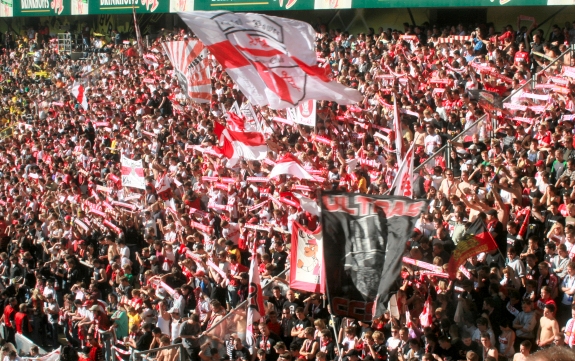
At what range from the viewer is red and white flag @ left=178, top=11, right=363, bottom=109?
12.3 m

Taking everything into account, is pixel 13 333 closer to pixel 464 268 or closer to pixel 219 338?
pixel 219 338

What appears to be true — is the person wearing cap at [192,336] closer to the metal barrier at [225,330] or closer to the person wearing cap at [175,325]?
the metal barrier at [225,330]

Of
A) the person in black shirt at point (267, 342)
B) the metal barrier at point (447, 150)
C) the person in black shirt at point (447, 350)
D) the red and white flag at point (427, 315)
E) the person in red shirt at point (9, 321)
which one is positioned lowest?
the person in red shirt at point (9, 321)

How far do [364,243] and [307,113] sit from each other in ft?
24.5

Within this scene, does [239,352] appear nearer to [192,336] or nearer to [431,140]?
[192,336]

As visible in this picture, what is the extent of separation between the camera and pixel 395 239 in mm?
7434

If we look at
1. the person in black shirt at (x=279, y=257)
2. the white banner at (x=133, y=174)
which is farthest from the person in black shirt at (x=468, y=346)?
the white banner at (x=133, y=174)

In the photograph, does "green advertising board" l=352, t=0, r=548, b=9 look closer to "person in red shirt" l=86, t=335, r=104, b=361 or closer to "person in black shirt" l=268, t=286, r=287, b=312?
"person in black shirt" l=268, t=286, r=287, b=312

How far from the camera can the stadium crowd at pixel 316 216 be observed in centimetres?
957

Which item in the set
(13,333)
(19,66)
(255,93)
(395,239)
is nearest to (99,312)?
(13,333)

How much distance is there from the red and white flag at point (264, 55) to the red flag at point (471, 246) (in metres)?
3.53

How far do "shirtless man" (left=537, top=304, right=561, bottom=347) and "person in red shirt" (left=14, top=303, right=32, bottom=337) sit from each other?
8.93 meters

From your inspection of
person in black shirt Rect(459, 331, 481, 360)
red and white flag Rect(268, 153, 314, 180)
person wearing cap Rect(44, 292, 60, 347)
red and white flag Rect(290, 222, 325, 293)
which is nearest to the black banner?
person in black shirt Rect(459, 331, 481, 360)

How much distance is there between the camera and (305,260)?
1028cm
